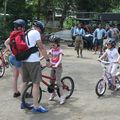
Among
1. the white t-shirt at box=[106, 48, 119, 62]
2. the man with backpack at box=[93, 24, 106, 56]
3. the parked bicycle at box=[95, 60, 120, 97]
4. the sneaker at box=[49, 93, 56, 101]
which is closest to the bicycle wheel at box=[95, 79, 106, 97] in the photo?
the parked bicycle at box=[95, 60, 120, 97]

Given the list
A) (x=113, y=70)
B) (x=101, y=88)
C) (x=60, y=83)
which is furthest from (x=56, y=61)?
(x=113, y=70)

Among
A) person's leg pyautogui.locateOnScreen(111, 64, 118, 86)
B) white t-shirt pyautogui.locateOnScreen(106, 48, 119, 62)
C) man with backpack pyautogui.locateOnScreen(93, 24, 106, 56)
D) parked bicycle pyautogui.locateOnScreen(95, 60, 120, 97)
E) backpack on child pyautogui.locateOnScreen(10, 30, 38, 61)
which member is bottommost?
man with backpack pyautogui.locateOnScreen(93, 24, 106, 56)

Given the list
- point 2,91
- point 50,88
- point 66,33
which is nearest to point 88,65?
point 2,91

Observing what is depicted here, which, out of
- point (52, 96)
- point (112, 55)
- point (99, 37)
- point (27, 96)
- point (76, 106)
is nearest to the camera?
point (27, 96)

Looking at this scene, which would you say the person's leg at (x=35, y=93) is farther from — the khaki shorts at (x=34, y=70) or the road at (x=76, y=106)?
the road at (x=76, y=106)

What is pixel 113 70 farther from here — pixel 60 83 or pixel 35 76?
pixel 35 76

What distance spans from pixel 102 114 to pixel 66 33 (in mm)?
22810

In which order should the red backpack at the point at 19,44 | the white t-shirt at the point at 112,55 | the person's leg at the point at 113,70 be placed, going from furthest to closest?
1. the white t-shirt at the point at 112,55
2. the person's leg at the point at 113,70
3. the red backpack at the point at 19,44

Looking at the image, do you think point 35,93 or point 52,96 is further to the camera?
point 52,96

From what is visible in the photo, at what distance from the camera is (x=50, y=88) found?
9.34 m

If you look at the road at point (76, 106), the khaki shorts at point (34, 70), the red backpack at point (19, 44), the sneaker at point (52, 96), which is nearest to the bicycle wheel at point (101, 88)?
the road at point (76, 106)

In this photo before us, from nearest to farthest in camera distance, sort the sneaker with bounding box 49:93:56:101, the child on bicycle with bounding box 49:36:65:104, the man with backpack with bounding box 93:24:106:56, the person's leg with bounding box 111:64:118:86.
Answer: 1. the child on bicycle with bounding box 49:36:65:104
2. the sneaker with bounding box 49:93:56:101
3. the person's leg with bounding box 111:64:118:86
4. the man with backpack with bounding box 93:24:106:56

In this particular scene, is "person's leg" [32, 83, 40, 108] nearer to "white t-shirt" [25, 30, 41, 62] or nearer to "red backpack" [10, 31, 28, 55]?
"white t-shirt" [25, 30, 41, 62]

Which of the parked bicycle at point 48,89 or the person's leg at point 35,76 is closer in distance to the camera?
the person's leg at point 35,76
